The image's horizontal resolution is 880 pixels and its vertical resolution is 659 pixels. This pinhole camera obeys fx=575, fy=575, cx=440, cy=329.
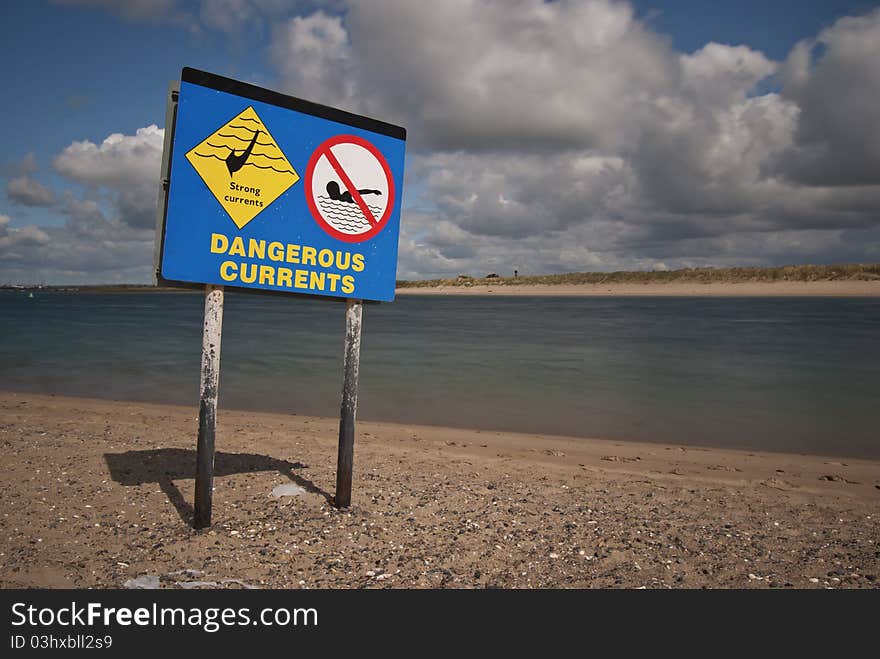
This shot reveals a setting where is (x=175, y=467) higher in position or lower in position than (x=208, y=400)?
lower

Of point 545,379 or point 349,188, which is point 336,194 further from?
point 545,379

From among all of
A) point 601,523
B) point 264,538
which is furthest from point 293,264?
point 601,523

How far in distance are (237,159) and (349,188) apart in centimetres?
105

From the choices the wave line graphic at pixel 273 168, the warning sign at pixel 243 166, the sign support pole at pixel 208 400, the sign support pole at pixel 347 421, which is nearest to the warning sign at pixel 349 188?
the wave line graphic at pixel 273 168

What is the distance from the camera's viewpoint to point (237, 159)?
4.89 metres

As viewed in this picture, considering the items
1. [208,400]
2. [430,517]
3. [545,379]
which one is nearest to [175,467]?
[208,400]

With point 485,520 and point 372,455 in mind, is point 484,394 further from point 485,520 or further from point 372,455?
point 485,520

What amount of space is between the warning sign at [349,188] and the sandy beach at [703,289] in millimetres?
95057

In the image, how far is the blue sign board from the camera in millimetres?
4691

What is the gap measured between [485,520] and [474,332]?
1155 inches

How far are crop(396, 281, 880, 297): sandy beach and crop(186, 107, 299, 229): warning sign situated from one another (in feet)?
315

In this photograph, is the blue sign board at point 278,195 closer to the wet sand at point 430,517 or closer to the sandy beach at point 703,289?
the wet sand at point 430,517

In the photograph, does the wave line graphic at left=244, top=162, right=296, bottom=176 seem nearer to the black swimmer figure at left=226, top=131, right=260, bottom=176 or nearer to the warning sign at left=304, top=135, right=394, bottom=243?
the black swimmer figure at left=226, top=131, right=260, bottom=176

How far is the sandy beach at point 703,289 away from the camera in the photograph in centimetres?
8462
